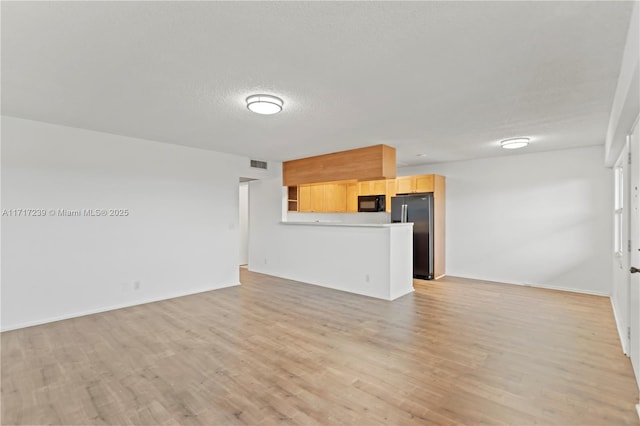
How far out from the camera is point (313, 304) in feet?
15.0

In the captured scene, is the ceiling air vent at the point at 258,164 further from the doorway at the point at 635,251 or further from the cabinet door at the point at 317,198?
the doorway at the point at 635,251

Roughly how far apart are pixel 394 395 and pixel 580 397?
1367 millimetres

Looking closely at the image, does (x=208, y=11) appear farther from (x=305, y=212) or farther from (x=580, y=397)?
(x=305, y=212)

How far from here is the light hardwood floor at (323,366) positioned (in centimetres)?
208

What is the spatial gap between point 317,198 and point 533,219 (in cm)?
461

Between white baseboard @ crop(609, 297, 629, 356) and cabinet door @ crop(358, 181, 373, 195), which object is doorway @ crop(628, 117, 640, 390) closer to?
white baseboard @ crop(609, 297, 629, 356)

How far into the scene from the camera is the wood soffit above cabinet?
496cm

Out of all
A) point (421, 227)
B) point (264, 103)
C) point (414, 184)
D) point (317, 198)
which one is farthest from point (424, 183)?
point (264, 103)

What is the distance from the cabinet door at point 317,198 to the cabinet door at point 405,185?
195cm

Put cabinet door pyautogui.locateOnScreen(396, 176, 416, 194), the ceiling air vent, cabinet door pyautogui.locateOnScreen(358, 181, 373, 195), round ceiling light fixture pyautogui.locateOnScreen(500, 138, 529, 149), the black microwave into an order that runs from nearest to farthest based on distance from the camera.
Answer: round ceiling light fixture pyautogui.locateOnScreen(500, 138, 529, 149), the ceiling air vent, cabinet door pyautogui.locateOnScreen(396, 176, 416, 194), the black microwave, cabinet door pyautogui.locateOnScreen(358, 181, 373, 195)

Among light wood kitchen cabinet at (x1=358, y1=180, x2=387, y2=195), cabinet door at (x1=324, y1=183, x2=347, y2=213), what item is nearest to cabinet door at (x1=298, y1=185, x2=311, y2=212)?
cabinet door at (x1=324, y1=183, x2=347, y2=213)

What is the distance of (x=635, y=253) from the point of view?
2523 mm

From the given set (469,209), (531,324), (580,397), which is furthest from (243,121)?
(469,209)

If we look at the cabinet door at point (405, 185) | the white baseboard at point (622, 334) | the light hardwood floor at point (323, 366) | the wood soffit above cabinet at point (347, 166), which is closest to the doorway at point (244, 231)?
the wood soffit above cabinet at point (347, 166)
